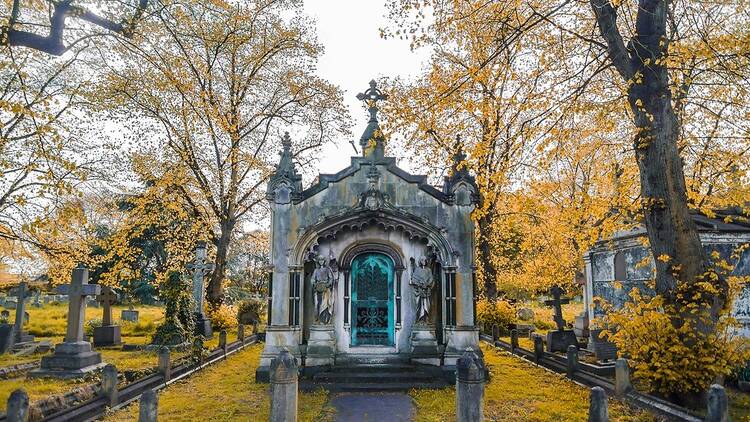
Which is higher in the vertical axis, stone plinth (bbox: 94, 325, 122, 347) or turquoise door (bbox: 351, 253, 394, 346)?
turquoise door (bbox: 351, 253, 394, 346)

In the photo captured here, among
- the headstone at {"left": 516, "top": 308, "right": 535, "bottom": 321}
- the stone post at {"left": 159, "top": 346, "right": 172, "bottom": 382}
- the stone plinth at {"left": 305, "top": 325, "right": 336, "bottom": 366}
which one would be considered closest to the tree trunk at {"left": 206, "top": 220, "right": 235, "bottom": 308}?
the stone post at {"left": 159, "top": 346, "right": 172, "bottom": 382}

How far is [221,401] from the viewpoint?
953 cm

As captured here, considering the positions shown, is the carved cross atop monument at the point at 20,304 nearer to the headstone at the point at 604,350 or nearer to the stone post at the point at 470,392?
the stone post at the point at 470,392

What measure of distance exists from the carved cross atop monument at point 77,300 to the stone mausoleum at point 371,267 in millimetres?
5105

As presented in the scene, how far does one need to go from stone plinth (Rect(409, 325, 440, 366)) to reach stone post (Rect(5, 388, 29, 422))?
7.71 meters

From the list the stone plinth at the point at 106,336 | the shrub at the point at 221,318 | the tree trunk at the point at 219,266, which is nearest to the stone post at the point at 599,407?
the stone plinth at the point at 106,336

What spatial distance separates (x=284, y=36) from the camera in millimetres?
20969

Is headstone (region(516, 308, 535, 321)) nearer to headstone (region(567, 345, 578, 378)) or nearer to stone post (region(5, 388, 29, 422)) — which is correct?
headstone (region(567, 345, 578, 378))

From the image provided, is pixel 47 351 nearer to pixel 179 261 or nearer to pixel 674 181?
pixel 179 261

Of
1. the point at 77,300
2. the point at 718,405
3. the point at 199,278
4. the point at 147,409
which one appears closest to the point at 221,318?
the point at 199,278

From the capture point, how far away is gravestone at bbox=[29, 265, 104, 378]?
1129cm

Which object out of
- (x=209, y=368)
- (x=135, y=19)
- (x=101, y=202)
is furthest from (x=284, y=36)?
(x=209, y=368)

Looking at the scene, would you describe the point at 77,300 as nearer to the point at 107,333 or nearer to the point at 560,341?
the point at 107,333

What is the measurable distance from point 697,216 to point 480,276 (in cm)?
874
